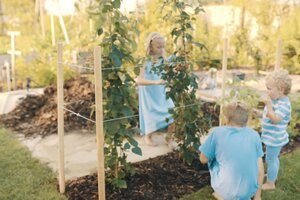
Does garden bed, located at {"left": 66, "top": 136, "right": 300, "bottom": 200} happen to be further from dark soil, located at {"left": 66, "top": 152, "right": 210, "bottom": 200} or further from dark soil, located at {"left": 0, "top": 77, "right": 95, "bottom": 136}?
dark soil, located at {"left": 0, "top": 77, "right": 95, "bottom": 136}

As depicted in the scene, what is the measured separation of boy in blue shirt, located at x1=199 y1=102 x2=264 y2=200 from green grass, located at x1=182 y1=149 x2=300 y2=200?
0.66 metres

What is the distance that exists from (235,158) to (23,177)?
2.25 m

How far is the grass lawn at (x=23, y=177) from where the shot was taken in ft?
10.9

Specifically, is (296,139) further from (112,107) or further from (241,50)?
(241,50)

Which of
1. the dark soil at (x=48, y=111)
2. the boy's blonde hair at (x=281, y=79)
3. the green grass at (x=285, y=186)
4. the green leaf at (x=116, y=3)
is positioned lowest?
the green grass at (x=285, y=186)

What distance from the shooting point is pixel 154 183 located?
352cm

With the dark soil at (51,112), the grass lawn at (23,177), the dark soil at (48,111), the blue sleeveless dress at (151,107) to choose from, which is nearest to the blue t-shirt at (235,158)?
the grass lawn at (23,177)

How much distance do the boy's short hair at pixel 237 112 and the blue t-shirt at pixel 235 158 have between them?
0.06 meters

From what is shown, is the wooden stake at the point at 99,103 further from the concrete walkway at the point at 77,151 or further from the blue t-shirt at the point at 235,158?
the concrete walkway at the point at 77,151

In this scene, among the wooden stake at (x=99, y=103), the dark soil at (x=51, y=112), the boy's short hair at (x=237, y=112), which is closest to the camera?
the boy's short hair at (x=237, y=112)

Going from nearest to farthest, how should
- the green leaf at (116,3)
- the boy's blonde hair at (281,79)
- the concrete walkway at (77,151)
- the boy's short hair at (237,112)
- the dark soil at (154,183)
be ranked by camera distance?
the boy's short hair at (237,112), the green leaf at (116,3), the boy's blonde hair at (281,79), the dark soil at (154,183), the concrete walkway at (77,151)

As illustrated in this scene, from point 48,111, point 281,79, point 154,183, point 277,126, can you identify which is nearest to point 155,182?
point 154,183

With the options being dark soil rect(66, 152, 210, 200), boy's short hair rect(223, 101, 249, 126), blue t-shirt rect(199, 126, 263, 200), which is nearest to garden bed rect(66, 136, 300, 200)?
dark soil rect(66, 152, 210, 200)

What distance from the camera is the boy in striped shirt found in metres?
3.12
